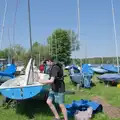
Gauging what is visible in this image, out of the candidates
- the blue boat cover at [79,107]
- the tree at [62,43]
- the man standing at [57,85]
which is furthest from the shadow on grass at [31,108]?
the tree at [62,43]

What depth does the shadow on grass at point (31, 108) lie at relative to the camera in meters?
8.83

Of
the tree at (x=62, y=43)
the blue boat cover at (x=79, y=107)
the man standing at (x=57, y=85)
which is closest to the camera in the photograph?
the man standing at (x=57, y=85)

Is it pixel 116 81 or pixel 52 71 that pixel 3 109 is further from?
pixel 116 81

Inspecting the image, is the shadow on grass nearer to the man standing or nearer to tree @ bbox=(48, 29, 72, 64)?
the man standing

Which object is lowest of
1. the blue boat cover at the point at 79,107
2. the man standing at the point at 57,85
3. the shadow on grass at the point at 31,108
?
the shadow on grass at the point at 31,108

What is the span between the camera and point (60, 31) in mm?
69500

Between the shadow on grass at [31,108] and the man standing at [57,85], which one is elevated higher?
the man standing at [57,85]

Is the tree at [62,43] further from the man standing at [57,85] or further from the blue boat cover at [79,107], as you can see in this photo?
the man standing at [57,85]

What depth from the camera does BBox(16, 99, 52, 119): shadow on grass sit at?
29.0 ft

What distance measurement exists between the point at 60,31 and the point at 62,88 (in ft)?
205

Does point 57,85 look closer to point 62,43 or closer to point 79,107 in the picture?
point 79,107

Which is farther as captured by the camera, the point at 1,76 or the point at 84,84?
the point at 84,84

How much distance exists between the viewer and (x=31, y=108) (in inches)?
379

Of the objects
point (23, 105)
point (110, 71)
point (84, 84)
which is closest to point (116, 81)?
point (84, 84)
